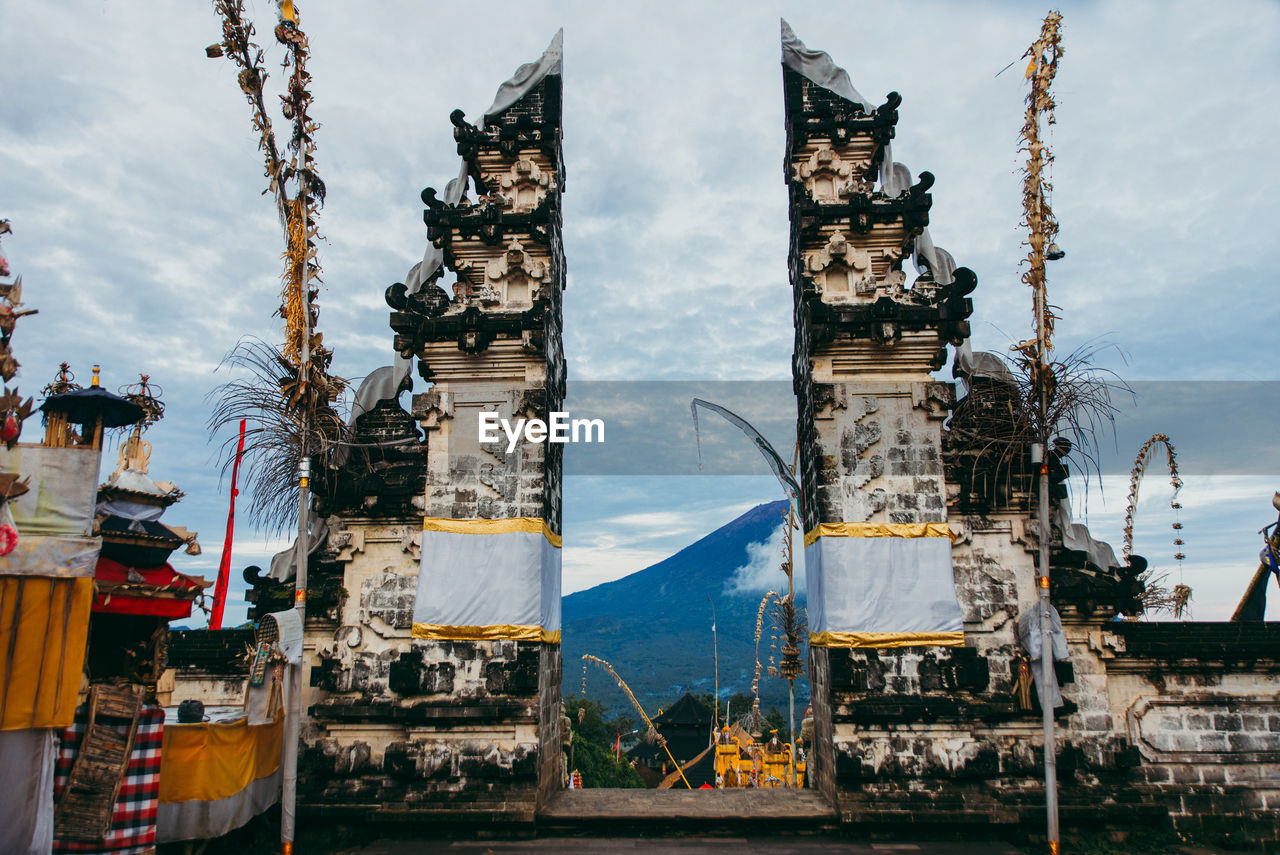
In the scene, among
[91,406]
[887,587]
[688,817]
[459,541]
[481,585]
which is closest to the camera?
[91,406]

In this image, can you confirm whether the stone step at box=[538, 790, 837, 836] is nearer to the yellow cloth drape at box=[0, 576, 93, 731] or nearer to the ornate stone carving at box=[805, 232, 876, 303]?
the yellow cloth drape at box=[0, 576, 93, 731]

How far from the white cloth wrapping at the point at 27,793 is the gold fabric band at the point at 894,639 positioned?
9.08 meters

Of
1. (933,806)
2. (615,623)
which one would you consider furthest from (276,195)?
(615,623)

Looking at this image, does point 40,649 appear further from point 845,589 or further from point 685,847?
point 845,589

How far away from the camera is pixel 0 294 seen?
739 centimetres

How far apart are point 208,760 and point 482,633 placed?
3550 mm

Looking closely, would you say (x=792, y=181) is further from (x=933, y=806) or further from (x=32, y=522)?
(x=32, y=522)

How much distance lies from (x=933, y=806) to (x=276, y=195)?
11.9 meters

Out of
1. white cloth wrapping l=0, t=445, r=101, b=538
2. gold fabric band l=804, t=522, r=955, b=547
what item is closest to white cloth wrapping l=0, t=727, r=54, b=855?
white cloth wrapping l=0, t=445, r=101, b=538

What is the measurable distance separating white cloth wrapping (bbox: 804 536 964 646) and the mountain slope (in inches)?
4577

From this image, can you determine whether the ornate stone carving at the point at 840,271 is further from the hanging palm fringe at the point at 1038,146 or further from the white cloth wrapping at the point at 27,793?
the white cloth wrapping at the point at 27,793

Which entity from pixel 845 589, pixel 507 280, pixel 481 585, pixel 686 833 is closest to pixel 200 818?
pixel 481 585

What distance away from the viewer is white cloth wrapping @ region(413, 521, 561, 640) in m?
10.6

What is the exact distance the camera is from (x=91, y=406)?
27.5ft
